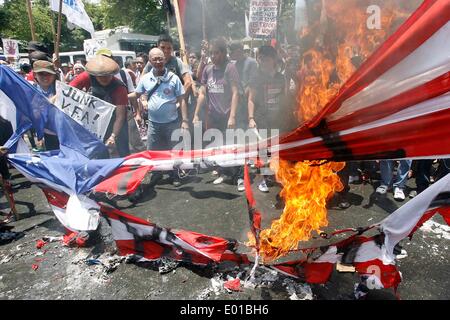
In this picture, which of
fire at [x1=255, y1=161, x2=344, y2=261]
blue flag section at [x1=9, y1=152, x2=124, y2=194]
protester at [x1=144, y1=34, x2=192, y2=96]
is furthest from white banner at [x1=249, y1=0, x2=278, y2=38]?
blue flag section at [x1=9, y1=152, x2=124, y2=194]

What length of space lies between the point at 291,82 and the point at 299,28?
5.60 ft

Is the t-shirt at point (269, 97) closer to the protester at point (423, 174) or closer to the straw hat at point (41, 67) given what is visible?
the protester at point (423, 174)

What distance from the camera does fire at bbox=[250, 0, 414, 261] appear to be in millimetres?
3240

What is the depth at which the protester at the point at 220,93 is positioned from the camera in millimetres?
5815

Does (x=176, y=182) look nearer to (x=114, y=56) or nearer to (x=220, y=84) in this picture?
(x=220, y=84)

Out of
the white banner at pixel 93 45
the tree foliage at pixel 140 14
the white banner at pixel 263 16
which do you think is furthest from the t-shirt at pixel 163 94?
the tree foliage at pixel 140 14

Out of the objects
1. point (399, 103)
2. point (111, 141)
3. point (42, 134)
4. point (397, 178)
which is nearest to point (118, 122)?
point (111, 141)

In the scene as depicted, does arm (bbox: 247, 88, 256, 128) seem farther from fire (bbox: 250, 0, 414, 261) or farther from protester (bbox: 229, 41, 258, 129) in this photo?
fire (bbox: 250, 0, 414, 261)

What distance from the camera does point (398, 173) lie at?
16.5 ft

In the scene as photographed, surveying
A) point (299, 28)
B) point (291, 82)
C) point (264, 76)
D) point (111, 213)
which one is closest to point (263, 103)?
point (264, 76)

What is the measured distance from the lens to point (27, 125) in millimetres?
4738

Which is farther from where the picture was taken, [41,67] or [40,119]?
[41,67]

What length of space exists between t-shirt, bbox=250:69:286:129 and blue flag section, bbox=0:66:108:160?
9.50 feet

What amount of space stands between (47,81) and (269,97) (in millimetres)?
3908
